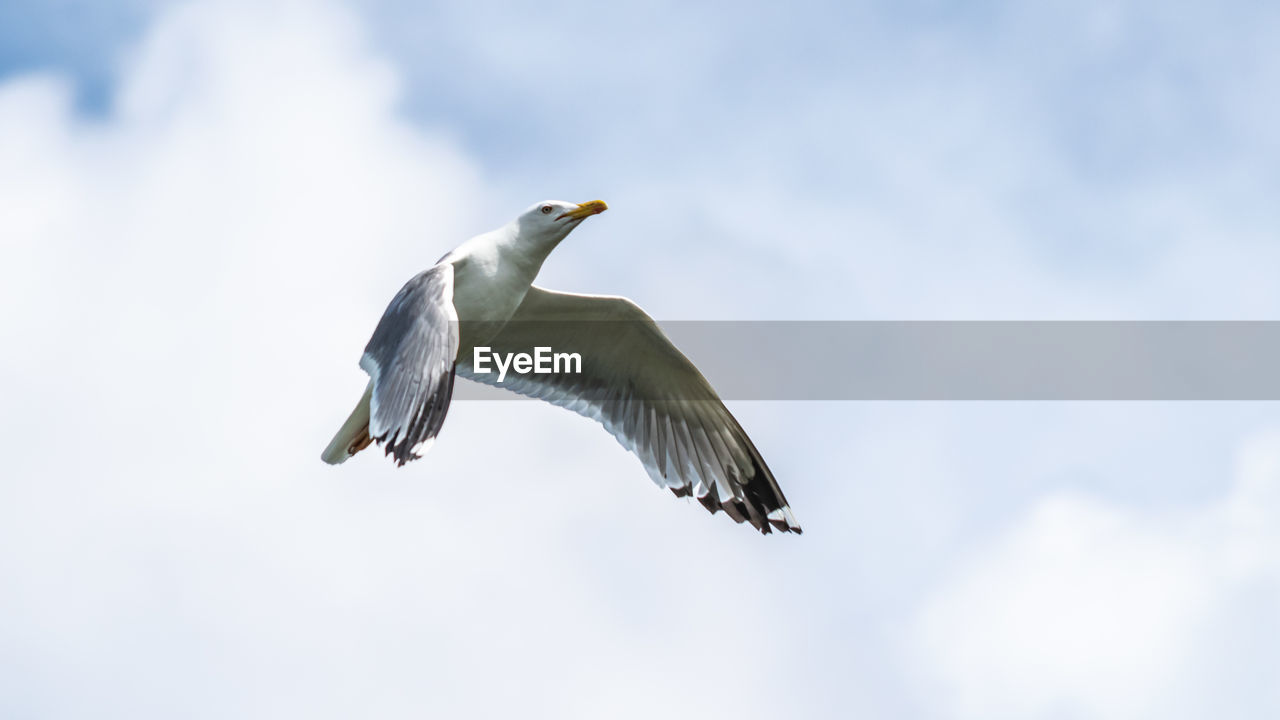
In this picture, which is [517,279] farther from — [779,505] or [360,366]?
[779,505]

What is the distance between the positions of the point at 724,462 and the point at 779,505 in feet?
1.42

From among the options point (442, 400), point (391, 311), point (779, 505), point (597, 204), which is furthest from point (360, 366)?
point (779, 505)

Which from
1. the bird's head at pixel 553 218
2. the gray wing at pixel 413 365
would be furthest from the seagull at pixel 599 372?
the gray wing at pixel 413 365

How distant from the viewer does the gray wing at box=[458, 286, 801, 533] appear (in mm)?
8180

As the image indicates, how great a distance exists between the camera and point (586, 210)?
24.0ft

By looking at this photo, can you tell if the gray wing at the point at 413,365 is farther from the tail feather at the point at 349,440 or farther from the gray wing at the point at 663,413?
the gray wing at the point at 663,413

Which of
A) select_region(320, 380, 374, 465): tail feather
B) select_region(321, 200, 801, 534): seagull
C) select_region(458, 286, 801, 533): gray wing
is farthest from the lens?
select_region(458, 286, 801, 533): gray wing

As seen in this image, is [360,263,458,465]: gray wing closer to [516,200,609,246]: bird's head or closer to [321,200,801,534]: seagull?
[321,200,801,534]: seagull

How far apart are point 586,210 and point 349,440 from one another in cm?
174

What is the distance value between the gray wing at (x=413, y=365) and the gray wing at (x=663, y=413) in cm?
176

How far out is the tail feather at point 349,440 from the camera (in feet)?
24.3

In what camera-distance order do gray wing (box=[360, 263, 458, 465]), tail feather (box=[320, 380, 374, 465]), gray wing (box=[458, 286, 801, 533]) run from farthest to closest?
gray wing (box=[458, 286, 801, 533])
tail feather (box=[320, 380, 374, 465])
gray wing (box=[360, 263, 458, 465])

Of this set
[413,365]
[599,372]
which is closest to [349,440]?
[599,372]

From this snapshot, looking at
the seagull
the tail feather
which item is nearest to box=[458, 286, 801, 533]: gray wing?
the seagull
